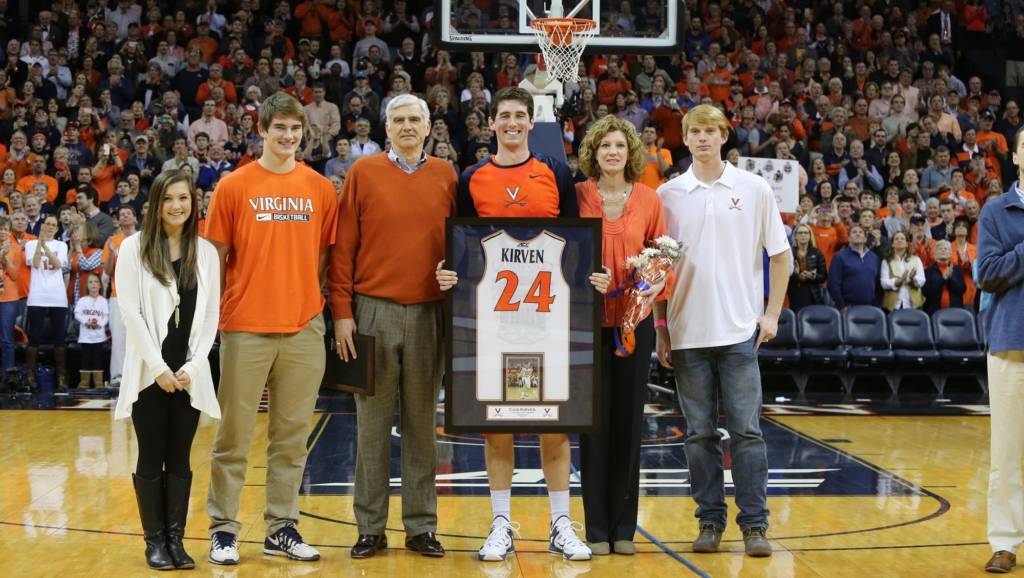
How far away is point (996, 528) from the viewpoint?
5.21 meters

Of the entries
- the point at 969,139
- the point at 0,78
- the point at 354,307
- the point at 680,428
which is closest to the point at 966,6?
the point at 969,139

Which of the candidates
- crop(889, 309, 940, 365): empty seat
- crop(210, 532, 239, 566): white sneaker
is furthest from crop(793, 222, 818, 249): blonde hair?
crop(210, 532, 239, 566): white sneaker

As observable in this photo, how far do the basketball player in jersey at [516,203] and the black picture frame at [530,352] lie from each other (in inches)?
4.1

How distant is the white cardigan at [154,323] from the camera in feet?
16.5

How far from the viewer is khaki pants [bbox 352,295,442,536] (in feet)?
17.6

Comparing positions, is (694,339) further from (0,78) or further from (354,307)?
(0,78)

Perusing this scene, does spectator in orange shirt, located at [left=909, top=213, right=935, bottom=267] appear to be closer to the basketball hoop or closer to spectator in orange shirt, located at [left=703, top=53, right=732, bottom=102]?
spectator in orange shirt, located at [left=703, top=53, right=732, bottom=102]

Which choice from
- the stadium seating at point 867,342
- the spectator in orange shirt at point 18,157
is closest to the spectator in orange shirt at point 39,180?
the spectator in orange shirt at point 18,157

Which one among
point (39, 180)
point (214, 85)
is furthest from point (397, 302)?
point (214, 85)

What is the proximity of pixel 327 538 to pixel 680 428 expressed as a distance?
4.71 m

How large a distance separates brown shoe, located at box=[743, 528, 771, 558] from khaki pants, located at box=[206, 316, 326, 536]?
2.09 metres

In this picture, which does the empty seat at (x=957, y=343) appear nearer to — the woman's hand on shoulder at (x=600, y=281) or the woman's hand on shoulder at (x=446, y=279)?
the woman's hand on shoulder at (x=600, y=281)

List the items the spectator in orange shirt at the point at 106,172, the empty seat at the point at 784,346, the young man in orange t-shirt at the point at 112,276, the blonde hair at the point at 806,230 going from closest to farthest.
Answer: the young man in orange t-shirt at the point at 112,276, the empty seat at the point at 784,346, the blonde hair at the point at 806,230, the spectator in orange shirt at the point at 106,172

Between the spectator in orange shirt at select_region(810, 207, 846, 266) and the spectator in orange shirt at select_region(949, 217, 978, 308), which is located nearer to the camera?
the spectator in orange shirt at select_region(949, 217, 978, 308)
